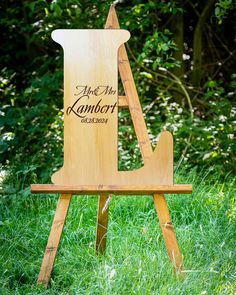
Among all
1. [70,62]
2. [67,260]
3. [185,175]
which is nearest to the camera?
[70,62]

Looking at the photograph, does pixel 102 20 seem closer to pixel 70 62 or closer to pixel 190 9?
pixel 190 9

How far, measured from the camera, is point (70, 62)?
150 inches

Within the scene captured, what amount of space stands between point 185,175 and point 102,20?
160cm

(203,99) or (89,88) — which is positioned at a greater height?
(89,88)

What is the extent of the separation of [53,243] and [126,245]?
0.54 metres

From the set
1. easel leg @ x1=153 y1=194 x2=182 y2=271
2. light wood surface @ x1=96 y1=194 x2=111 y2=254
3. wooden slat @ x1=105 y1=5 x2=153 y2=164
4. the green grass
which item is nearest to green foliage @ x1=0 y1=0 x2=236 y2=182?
the green grass

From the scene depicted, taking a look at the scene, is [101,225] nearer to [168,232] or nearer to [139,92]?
[168,232]

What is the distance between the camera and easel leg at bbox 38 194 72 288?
3795 mm

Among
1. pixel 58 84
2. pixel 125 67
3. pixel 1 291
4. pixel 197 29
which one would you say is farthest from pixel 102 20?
pixel 1 291

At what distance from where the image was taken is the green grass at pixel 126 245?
3.67 metres

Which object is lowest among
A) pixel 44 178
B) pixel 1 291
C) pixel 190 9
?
pixel 44 178

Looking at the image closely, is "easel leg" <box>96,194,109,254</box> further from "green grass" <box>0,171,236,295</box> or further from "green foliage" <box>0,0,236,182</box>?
"green foliage" <box>0,0,236,182</box>

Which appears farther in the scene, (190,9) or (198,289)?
(190,9)

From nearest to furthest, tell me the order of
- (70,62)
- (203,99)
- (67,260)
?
(70,62)
(67,260)
(203,99)
